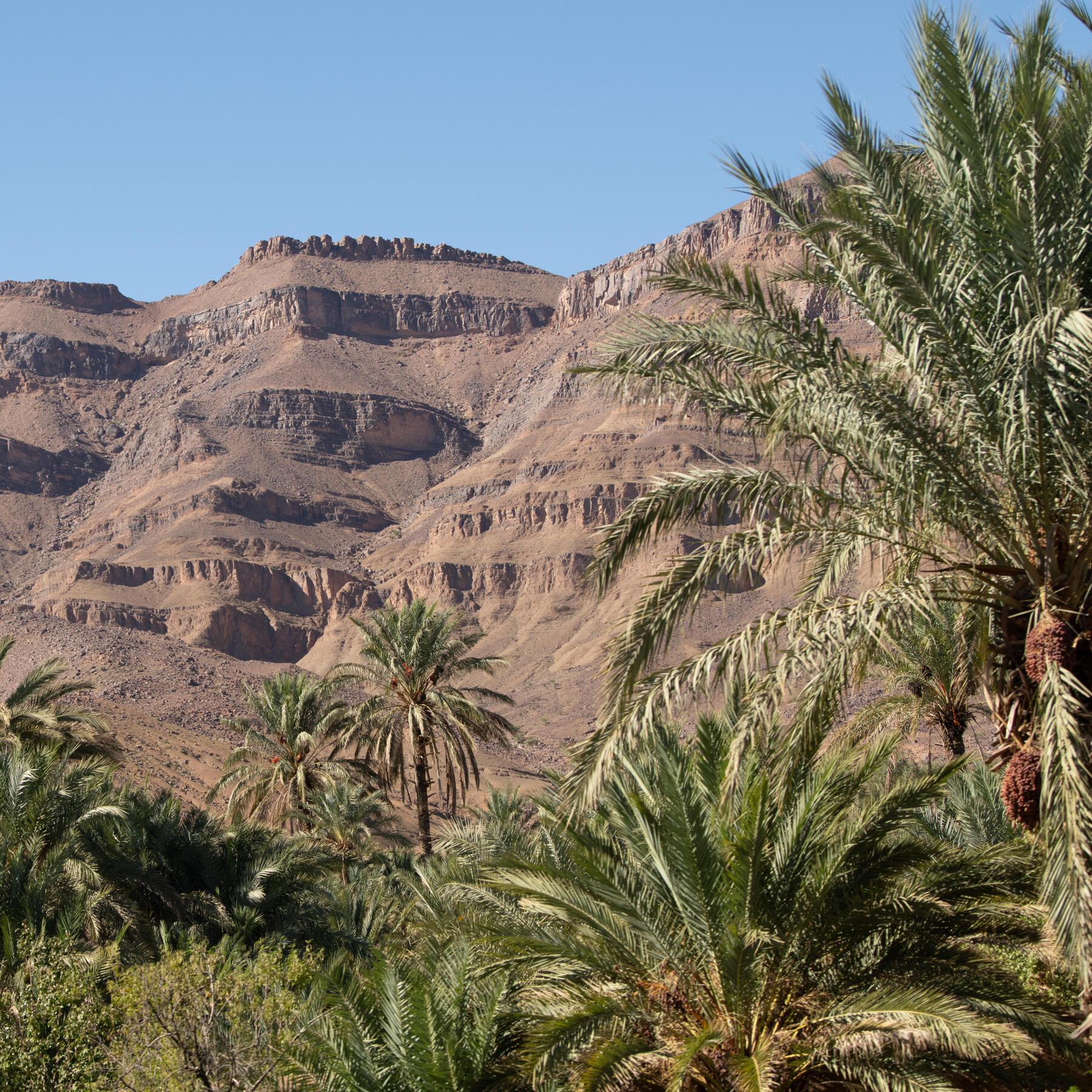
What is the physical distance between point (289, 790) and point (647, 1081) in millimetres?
18792

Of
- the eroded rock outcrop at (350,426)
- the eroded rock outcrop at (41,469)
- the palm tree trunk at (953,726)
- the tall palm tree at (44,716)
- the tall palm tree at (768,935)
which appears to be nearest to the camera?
the tall palm tree at (768,935)

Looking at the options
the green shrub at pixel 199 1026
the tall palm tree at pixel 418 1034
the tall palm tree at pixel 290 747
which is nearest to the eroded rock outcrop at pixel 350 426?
the tall palm tree at pixel 290 747

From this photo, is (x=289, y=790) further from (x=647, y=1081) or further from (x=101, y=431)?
(x=101, y=431)

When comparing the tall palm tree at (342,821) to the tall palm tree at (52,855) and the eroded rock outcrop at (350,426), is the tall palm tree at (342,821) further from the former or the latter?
the eroded rock outcrop at (350,426)

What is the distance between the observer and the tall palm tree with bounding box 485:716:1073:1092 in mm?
7055

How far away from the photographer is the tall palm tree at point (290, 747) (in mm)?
25531

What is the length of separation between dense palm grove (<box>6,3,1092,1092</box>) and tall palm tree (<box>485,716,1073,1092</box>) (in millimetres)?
24

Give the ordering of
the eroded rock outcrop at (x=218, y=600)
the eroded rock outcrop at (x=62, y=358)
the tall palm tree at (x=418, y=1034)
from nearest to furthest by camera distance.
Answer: the tall palm tree at (x=418, y=1034), the eroded rock outcrop at (x=218, y=600), the eroded rock outcrop at (x=62, y=358)

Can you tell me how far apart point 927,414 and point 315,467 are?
141260 millimetres

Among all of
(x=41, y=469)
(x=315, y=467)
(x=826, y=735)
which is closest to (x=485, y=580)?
(x=315, y=467)

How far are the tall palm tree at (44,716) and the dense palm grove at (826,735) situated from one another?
39.3 feet

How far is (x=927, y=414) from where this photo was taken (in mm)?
7203

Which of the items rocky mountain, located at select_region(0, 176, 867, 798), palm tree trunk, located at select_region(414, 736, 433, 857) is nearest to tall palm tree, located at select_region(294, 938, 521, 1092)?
palm tree trunk, located at select_region(414, 736, 433, 857)

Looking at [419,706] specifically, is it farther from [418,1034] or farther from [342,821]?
[418,1034]
